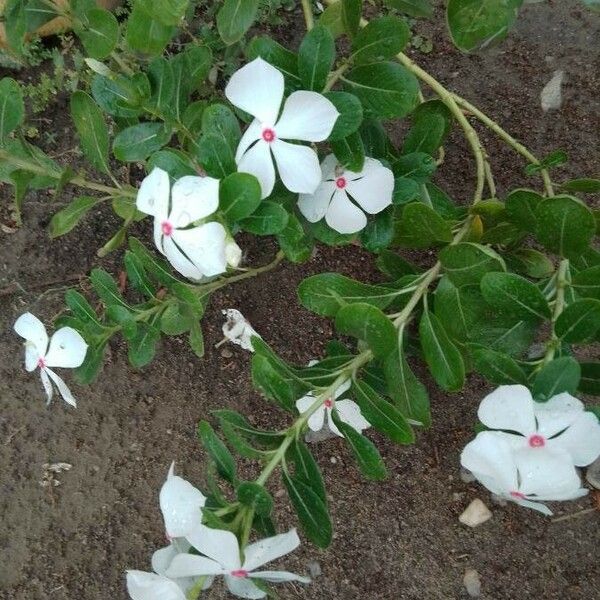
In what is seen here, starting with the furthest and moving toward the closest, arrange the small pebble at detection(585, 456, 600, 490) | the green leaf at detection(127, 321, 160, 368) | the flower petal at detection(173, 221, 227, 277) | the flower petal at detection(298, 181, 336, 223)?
the small pebble at detection(585, 456, 600, 490) < the green leaf at detection(127, 321, 160, 368) < the flower petal at detection(298, 181, 336, 223) < the flower petal at detection(173, 221, 227, 277)

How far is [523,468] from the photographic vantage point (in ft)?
2.37

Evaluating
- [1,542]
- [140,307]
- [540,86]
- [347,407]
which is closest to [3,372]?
[1,542]

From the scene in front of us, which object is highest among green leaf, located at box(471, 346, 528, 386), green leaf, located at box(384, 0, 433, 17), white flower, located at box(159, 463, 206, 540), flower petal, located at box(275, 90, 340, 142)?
green leaf, located at box(384, 0, 433, 17)

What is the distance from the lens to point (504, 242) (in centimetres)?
103

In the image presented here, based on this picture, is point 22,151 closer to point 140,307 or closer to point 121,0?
point 140,307

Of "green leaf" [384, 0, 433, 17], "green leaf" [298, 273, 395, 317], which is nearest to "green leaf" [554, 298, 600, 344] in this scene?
"green leaf" [298, 273, 395, 317]

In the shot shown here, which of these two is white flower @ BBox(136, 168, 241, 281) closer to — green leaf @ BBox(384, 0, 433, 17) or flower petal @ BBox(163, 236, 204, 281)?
flower petal @ BBox(163, 236, 204, 281)

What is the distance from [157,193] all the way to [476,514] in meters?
0.96

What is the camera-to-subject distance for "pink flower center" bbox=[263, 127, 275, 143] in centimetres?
87

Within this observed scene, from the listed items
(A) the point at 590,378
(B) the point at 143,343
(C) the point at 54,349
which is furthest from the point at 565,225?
(C) the point at 54,349

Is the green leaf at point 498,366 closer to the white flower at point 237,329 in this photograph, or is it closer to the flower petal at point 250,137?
the flower petal at point 250,137

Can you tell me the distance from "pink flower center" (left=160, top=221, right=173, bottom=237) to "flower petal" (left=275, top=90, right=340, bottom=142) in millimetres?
171

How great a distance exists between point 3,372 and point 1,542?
0.37 m

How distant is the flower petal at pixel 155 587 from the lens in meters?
0.74
